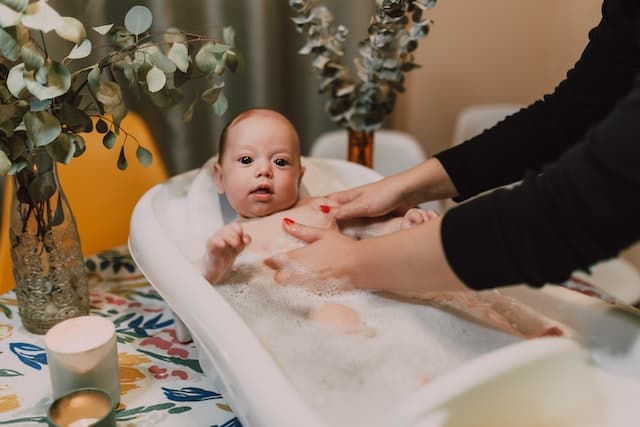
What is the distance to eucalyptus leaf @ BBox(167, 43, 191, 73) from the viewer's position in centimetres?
103

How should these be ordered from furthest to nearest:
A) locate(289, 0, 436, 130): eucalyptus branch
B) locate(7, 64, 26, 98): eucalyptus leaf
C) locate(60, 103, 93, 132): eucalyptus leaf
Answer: locate(289, 0, 436, 130): eucalyptus branch < locate(60, 103, 93, 132): eucalyptus leaf < locate(7, 64, 26, 98): eucalyptus leaf

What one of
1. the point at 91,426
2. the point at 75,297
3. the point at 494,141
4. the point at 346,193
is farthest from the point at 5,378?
→ the point at 494,141

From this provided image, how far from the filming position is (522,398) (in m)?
0.75

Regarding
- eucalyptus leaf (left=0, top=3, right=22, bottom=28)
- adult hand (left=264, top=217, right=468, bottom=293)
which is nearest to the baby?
adult hand (left=264, top=217, right=468, bottom=293)

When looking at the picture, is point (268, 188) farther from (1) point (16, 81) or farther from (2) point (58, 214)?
(1) point (16, 81)

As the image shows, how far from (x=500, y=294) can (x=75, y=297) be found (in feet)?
2.41

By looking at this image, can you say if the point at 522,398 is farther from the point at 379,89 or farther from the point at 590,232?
the point at 379,89

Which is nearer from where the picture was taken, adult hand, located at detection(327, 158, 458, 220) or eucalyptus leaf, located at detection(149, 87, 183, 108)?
eucalyptus leaf, located at detection(149, 87, 183, 108)

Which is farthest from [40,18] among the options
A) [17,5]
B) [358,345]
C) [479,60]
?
[479,60]

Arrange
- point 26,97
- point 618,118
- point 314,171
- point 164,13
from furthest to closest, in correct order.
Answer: point 164,13 → point 314,171 → point 26,97 → point 618,118

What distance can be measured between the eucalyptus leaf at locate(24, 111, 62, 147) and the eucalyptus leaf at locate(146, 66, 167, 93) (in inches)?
6.0

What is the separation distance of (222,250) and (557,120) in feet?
1.97

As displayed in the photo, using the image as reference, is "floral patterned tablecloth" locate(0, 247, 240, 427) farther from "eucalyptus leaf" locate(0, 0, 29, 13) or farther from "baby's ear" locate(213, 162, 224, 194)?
"eucalyptus leaf" locate(0, 0, 29, 13)

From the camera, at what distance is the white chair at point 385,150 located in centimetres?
194
